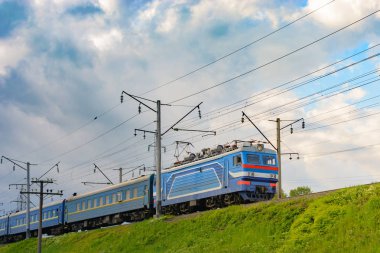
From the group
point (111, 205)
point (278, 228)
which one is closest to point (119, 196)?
point (111, 205)

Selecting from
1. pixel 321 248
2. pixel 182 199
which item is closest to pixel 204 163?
pixel 182 199

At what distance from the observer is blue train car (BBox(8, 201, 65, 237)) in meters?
59.4

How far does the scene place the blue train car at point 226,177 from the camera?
3331 centimetres

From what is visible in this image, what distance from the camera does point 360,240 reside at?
60.8 ft

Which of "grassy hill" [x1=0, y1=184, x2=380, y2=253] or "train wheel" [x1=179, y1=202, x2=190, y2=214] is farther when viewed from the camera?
"train wheel" [x1=179, y1=202, x2=190, y2=214]

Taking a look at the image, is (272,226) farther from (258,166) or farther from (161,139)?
(161,139)

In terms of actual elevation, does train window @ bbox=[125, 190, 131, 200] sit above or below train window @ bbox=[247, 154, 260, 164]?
below

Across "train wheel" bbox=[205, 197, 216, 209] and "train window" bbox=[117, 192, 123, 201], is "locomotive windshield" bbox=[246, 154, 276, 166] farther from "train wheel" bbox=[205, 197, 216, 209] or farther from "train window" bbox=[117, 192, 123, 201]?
"train window" bbox=[117, 192, 123, 201]

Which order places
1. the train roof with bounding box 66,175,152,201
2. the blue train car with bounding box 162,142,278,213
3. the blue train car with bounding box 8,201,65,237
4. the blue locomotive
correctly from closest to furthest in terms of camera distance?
the blue train car with bounding box 162,142,278,213
the blue locomotive
the train roof with bounding box 66,175,152,201
the blue train car with bounding box 8,201,65,237

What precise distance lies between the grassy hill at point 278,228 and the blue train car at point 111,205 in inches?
299

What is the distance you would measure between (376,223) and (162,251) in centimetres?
1328

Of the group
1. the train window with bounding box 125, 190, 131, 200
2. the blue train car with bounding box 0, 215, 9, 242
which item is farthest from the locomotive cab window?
the blue train car with bounding box 0, 215, 9, 242

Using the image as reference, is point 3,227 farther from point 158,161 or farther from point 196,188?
point 196,188

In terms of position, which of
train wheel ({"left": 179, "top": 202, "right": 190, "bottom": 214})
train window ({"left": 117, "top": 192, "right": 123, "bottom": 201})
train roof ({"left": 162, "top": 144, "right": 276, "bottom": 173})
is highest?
train roof ({"left": 162, "top": 144, "right": 276, "bottom": 173})
